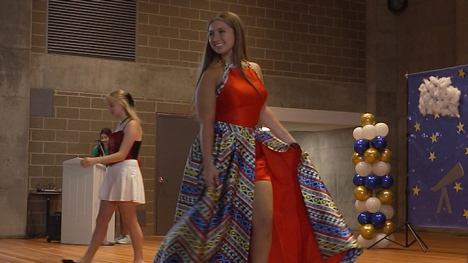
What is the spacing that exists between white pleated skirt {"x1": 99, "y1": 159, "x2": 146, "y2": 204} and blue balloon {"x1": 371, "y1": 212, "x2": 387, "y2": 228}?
3808 mm

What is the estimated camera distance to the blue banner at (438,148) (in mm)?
7664

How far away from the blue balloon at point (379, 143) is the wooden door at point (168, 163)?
3.53 metres

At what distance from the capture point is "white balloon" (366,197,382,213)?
Answer: 8641mm

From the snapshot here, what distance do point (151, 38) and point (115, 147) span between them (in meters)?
5.99

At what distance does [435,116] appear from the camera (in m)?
7.99

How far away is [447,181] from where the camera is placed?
7.80 m

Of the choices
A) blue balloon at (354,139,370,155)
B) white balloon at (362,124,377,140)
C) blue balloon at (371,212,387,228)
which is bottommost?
blue balloon at (371,212,387,228)

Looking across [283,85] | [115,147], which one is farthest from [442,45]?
[115,147]

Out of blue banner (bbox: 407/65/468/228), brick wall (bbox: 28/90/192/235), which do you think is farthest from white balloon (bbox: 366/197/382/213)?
brick wall (bbox: 28/90/192/235)

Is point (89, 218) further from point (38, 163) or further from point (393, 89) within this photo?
point (393, 89)

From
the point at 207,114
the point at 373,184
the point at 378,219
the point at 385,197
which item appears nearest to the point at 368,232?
the point at 378,219

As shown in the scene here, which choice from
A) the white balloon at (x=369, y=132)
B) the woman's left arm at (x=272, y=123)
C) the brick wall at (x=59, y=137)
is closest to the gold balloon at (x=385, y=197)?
the white balloon at (x=369, y=132)

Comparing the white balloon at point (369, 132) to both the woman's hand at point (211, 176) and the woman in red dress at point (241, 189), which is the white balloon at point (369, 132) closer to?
the woman in red dress at point (241, 189)

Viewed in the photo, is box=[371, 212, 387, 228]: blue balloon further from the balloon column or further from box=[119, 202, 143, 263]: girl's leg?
box=[119, 202, 143, 263]: girl's leg
